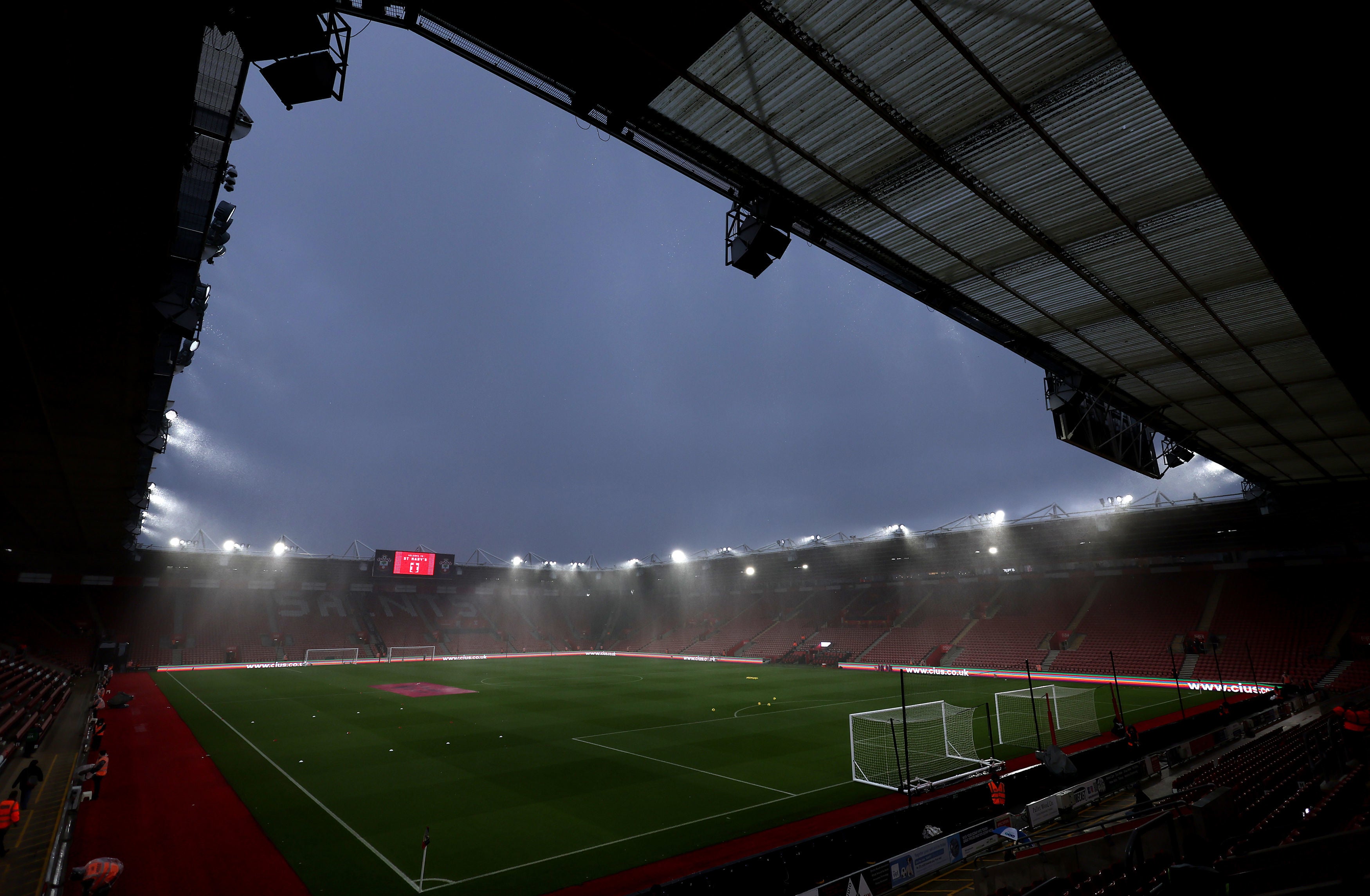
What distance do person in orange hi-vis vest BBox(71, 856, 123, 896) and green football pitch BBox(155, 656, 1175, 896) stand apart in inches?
107

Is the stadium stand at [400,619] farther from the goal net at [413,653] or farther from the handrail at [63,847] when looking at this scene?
the handrail at [63,847]

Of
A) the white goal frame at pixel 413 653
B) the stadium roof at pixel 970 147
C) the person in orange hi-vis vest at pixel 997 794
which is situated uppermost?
the stadium roof at pixel 970 147

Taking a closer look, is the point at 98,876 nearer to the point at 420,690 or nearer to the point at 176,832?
the point at 176,832

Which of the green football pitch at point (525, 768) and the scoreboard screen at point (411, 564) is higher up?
the scoreboard screen at point (411, 564)

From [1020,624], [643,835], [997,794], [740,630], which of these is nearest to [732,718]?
[643,835]

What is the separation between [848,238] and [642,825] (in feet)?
40.5

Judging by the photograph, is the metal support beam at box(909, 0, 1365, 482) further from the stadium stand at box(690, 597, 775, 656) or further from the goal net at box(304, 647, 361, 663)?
the goal net at box(304, 647, 361, 663)

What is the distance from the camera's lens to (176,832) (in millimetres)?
12383

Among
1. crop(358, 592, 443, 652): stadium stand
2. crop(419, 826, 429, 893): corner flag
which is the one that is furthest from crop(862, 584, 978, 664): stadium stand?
crop(419, 826, 429, 893): corner flag

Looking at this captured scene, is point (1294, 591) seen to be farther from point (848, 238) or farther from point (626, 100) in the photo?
point (626, 100)

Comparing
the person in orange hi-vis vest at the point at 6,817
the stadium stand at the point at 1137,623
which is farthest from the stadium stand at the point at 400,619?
the stadium stand at the point at 1137,623

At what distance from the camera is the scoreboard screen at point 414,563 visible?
197ft

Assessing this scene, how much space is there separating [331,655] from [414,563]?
10.2 metres

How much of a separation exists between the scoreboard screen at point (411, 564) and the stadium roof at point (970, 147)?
5679 centimetres
